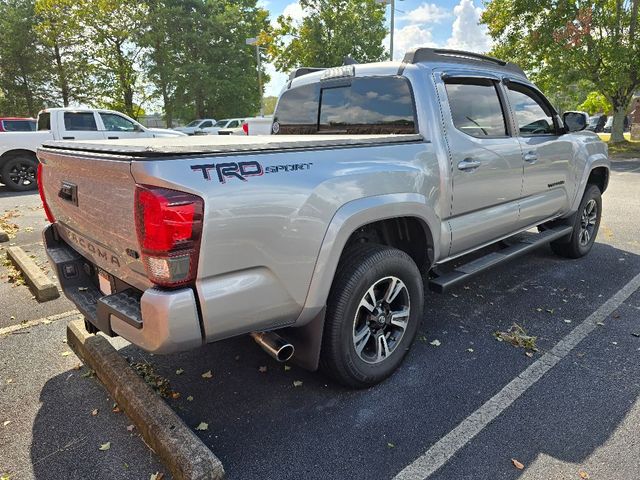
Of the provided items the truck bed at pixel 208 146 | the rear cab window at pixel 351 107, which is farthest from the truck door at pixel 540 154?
the truck bed at pixel 208 146

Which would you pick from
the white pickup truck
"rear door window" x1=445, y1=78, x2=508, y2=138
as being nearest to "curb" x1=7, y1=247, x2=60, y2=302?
"rear door window" x1=445, y1=78, x2=508, y2=138

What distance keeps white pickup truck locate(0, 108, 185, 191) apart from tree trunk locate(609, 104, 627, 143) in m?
18.9

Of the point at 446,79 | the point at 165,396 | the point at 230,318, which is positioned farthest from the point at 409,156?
the point at 165,396

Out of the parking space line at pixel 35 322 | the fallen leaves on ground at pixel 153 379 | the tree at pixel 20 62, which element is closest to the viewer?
the fallen leaves on ground at pixel 153 379

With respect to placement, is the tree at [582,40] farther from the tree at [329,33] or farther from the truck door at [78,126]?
the truck door at [78,126]

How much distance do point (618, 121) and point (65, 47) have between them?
97.4ft

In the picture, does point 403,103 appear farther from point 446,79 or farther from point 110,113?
point 110,113

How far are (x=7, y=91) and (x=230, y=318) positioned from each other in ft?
110

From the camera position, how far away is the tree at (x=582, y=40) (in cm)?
1700

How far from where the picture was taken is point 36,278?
14.3ft

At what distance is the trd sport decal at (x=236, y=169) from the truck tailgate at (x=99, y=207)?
31cm

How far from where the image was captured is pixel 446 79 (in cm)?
327

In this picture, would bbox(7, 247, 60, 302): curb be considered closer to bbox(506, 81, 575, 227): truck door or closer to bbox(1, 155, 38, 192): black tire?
bbox(506, 81, 575, 227): truck door

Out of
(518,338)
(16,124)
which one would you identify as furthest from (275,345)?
(16,124)
